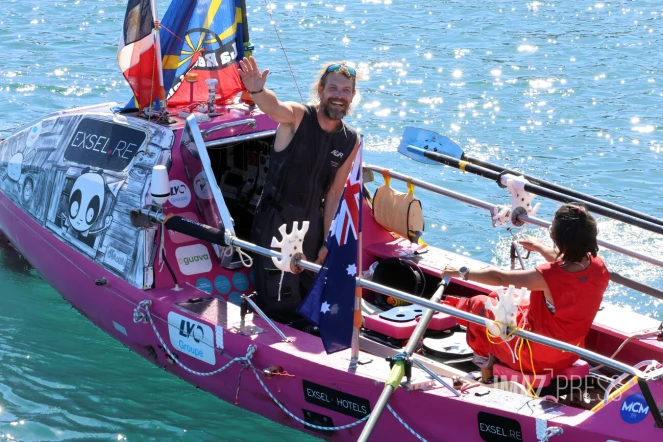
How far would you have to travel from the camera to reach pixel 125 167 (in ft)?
28.5

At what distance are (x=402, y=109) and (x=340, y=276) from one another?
9.94m

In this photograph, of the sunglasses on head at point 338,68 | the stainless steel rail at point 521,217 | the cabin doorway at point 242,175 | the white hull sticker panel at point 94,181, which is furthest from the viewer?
the cabin doorway at point 242,175

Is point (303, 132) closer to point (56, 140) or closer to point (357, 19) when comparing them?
point (56, 140)

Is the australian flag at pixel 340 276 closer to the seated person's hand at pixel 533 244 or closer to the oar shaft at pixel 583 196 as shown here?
the seated person's hand at pixel 533 244

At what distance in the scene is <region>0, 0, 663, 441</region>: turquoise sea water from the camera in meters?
8.27

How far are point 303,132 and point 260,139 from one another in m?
1.30

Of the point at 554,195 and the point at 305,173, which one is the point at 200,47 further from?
the point at 554,195

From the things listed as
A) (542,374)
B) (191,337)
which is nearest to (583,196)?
(542,374)

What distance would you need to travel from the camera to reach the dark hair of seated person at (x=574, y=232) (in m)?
6.41

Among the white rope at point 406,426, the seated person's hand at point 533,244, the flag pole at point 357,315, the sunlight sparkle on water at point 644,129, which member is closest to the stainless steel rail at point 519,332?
the flag pole at point 357,315

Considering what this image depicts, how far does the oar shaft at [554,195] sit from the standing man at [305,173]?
0.81 m

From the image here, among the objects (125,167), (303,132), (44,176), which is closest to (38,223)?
(44,176)

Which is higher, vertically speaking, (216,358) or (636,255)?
(636,255)

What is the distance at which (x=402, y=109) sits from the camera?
16.4 meters
